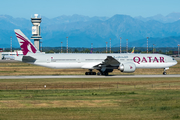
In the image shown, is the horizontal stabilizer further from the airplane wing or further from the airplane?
the airplane wing

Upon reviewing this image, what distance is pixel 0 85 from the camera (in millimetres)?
41250

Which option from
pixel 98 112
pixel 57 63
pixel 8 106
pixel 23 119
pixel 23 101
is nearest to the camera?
pixel 23 119

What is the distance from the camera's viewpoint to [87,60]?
56656mm

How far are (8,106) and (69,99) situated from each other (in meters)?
6.16

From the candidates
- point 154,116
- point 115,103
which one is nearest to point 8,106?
point 115,103

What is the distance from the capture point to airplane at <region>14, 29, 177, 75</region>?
5428cm

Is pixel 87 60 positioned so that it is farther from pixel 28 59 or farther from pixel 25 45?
pixel 25 45

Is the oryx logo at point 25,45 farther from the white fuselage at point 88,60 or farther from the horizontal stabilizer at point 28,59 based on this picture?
the horizontal stabilizer at point 28,59

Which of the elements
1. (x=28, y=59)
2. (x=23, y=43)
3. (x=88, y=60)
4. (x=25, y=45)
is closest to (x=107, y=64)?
(x=88, y=60)

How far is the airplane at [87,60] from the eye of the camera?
54281 millimetres

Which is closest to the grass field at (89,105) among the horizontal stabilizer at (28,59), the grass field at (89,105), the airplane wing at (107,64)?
the grass field at (89,105)

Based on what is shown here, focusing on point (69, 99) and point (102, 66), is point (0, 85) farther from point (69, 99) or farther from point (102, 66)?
point (102, 66)

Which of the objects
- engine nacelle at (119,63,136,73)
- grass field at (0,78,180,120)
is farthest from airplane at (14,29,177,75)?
grass field at (0,78,180,120)

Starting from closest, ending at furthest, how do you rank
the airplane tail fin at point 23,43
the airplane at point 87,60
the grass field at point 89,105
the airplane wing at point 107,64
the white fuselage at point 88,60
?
1. the grass field at point 89,105
2. the airplane at point 87,60
3. the airplane wing at point 107,64
4. the airplane tail fin at point 23,43
5. the white fuselage at point 88,60
